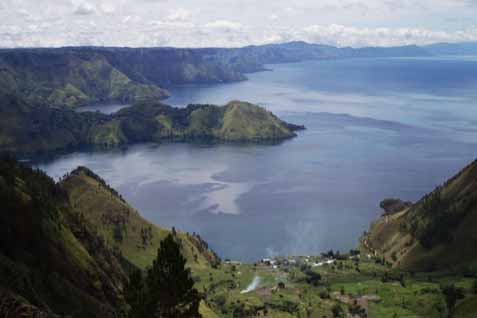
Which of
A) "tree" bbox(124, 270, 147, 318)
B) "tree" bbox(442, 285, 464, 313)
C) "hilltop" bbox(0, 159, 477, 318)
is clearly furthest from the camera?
"tree" bbox(442, 285, 464, 313)

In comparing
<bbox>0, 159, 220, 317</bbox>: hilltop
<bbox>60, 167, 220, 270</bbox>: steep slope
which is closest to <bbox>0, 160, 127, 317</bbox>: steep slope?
<bbox>0, 159, 220, 317</bbox>: hilltop

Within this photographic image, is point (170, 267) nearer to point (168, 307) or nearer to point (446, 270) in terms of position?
point (168, 307)

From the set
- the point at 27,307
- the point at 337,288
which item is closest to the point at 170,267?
the point at 27,307

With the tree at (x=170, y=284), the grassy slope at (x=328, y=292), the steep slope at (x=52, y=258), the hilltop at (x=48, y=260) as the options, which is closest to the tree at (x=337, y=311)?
the grassy slope at (x=328, y=292)

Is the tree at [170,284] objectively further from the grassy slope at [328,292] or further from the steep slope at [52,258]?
the grassy slope at [328,292]

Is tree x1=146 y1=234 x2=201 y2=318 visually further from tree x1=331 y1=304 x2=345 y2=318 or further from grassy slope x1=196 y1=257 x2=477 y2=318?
tree x1=331 y1=304 x2=345 y2=318

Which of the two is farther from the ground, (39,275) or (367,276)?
(39,275)
